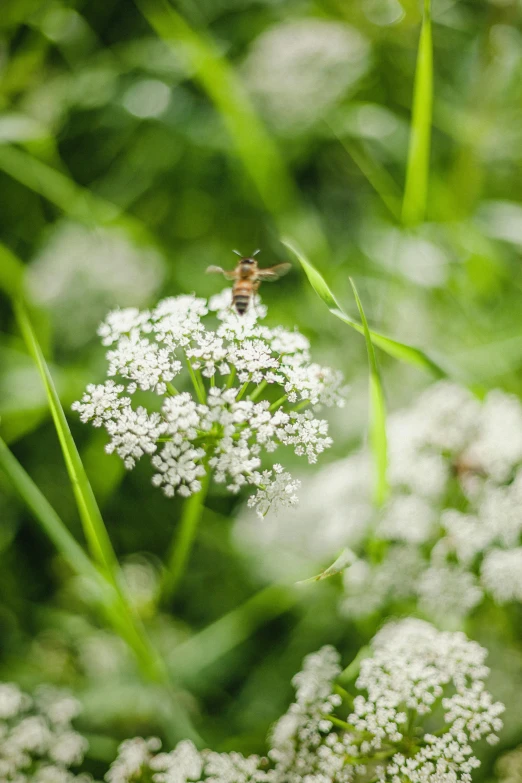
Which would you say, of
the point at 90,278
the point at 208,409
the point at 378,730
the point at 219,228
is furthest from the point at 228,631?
the point at 219,228

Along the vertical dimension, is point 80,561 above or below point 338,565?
above

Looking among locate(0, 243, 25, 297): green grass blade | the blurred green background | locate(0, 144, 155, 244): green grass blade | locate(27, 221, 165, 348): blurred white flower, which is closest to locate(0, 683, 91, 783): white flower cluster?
the blurred green background

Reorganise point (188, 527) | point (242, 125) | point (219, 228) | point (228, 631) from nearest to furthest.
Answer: point (188, 527), point (228, 631), point (242, 125), point (219, 228)

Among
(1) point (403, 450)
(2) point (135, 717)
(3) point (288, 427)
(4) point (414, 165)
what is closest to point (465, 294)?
(4) point (414, 165)

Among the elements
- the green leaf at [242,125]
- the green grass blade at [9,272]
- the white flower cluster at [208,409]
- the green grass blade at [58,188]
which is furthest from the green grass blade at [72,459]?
the green leaf at [242,125]

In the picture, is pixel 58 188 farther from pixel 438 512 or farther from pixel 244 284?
pixel 438 512

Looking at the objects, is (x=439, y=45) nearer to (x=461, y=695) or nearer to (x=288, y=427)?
(x=288, y=427)

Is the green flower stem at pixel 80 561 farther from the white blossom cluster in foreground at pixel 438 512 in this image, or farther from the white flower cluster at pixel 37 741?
the white blossom cluster in foreground at pixel 438 512
